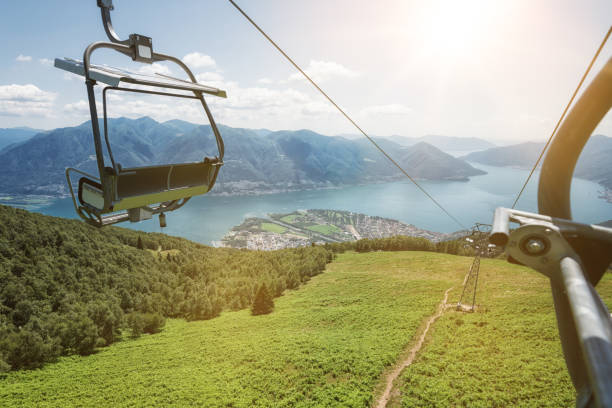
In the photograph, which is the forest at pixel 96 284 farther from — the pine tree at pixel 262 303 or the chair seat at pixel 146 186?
the chair seat at pixel 146 186

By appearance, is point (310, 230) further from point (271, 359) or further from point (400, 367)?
point (400, 367)

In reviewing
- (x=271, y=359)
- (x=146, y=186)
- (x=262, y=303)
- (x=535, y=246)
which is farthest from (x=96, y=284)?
(x=535, y=246)

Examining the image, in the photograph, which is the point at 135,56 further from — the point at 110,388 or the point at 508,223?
the point at 110,388

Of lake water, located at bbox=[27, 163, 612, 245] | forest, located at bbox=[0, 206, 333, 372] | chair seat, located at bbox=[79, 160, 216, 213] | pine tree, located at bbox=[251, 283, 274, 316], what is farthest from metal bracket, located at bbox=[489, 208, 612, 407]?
lake water, located at bbox=[27, 163, 612, 245]

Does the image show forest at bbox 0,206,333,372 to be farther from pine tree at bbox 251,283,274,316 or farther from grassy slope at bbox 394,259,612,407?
grassy slope at bbox 394,259,612,407

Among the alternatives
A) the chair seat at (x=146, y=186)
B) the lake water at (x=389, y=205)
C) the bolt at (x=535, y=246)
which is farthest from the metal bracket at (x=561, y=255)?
the lake water at (x=389, y=205)

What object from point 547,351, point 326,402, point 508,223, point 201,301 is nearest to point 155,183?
point 508,223
